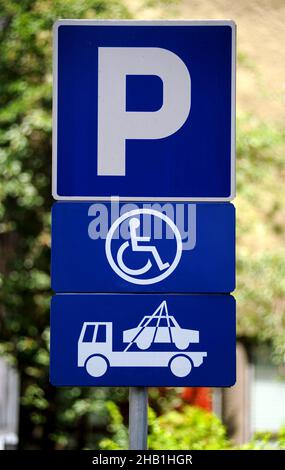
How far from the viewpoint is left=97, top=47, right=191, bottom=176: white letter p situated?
121 inches

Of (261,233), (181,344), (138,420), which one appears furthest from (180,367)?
(261,233)

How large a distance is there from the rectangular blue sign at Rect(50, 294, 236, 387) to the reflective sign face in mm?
364

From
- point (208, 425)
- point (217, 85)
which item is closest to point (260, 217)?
point (208, 425)

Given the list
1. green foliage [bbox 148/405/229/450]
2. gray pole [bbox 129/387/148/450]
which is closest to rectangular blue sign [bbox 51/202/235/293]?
gray pole [bbox 129/387/148/450]

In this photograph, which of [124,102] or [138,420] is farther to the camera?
[124,102]

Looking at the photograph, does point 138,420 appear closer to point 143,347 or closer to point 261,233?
point 143,347

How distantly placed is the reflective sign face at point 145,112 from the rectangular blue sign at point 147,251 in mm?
71

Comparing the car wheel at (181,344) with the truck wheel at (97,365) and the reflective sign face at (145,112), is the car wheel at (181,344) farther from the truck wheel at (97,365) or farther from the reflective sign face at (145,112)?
the reflective sign face at (145,112)

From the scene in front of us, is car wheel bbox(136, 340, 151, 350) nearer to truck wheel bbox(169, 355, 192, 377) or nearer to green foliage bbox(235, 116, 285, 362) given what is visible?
truck wheel bbox(169, 355, 192, 377)

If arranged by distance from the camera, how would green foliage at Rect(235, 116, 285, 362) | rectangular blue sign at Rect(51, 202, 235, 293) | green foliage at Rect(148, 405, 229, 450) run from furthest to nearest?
1. green foliage at Rect(235, 116, 285, 362)
2. green foliage at Rect(148, 405, 229, 450)
3. rectangular blue sign at Rect(51, 202, 235, 293)

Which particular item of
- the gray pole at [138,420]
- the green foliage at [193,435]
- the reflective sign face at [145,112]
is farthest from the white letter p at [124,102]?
the green foliage at [193,435]

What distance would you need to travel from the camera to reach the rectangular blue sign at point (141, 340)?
2963 millimetres

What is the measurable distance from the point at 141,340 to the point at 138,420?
0.26 meters

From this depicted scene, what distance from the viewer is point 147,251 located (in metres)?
3.02
